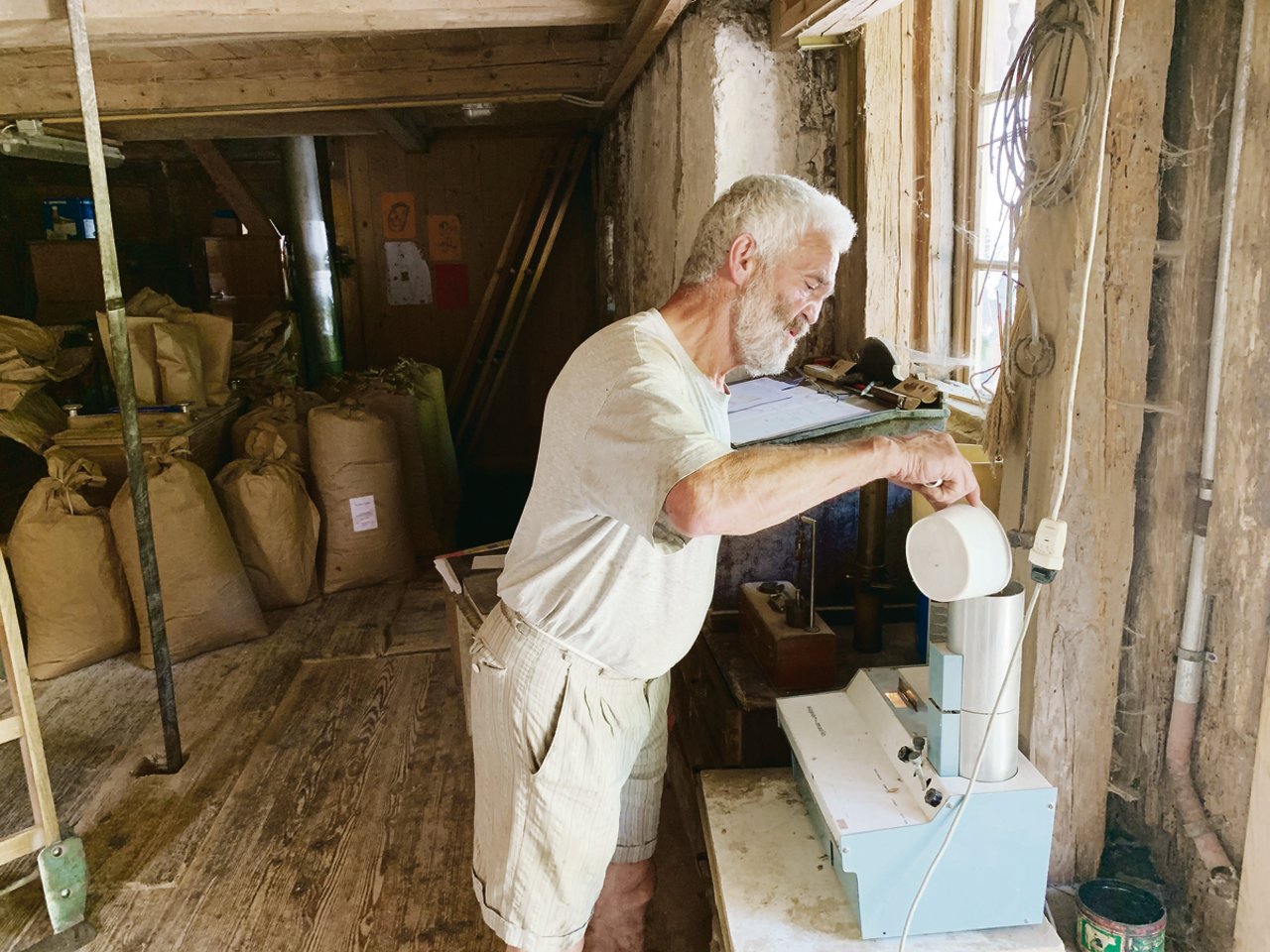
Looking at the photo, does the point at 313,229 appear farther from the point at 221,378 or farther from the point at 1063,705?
the point at 1063,705

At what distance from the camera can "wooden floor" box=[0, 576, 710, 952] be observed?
218 cm

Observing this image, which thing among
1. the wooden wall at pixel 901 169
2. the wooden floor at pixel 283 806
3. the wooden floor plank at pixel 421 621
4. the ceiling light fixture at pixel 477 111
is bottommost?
the wooden floor at pixel 283 806

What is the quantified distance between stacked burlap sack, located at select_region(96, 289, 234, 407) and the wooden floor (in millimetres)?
1113

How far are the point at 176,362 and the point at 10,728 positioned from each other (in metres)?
2.13

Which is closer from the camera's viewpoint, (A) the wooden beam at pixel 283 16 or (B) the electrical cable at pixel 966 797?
(B) the electrical cable at pixel 966 797

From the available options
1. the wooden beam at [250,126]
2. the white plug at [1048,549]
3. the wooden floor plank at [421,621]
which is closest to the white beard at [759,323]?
the white plug at [1048,549]

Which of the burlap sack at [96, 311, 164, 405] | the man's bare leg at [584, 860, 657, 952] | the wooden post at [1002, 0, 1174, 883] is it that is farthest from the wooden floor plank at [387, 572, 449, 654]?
the wooden post at [1002, 0, 1174, 883]

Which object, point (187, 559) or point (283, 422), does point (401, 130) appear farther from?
point (187, 559)

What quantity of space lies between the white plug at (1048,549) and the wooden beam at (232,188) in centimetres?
603

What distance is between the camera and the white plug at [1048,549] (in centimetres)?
132

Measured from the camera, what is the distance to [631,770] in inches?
71.8

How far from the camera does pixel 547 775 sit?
5.20 ft

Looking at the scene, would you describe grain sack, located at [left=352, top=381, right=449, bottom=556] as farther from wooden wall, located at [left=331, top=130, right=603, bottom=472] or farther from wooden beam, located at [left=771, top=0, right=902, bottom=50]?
wooden beam, located at [left=771, top=0, right=902, bottom=50]

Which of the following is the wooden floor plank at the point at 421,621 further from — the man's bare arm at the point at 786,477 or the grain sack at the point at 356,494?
the man's bare arm at the point at 786,477
